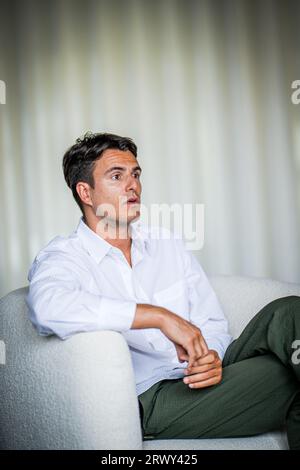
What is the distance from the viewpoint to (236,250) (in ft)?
10.9

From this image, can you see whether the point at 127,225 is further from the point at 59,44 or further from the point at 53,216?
the point at 59,44

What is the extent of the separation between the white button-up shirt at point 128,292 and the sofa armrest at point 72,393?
6 centimetres

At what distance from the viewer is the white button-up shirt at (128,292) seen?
129cm

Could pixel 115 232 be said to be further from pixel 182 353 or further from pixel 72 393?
pixel 72 393

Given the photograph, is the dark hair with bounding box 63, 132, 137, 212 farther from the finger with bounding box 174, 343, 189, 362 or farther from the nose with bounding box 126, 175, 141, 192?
the finger with bounding box 174, 343, 189, 362

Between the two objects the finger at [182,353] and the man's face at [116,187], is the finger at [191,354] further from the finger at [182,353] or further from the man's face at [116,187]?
the man's face at [116,187]

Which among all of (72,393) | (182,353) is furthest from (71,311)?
(182,353)

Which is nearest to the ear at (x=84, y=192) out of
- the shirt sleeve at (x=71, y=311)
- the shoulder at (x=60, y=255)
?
the shoulder at (x=60, y=255)

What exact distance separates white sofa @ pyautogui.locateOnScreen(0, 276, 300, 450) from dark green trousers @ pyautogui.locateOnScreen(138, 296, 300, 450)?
0.03 metres

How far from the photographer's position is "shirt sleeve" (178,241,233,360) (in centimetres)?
169

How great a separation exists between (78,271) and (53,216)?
6.00 feet

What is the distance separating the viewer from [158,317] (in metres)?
1.35

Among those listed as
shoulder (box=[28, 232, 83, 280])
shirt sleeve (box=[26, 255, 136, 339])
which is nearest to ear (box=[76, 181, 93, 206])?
shoulder (box=[28, 232, 83, 280])
